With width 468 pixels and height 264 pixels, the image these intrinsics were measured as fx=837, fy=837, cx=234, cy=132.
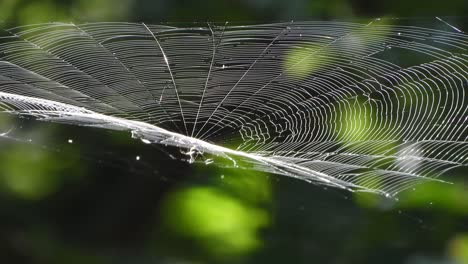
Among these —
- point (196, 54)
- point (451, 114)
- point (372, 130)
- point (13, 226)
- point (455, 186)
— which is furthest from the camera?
point (13, 226)

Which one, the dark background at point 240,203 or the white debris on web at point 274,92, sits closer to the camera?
the white debris on web at point 274,92

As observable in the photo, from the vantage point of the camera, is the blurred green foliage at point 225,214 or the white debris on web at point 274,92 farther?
the blurred green foliage at point 225,214

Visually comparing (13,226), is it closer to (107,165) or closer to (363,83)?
(107,165)

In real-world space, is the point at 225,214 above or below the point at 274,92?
below

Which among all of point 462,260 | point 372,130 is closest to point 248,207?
point 372,130
